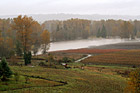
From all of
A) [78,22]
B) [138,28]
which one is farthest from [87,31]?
[138,28]

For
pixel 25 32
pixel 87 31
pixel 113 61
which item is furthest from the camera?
pixel 87 31

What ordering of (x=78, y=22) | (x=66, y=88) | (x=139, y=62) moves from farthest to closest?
1. (x=78, y=22)
2. (x=139, y=62)
3. (x=66, y=88)

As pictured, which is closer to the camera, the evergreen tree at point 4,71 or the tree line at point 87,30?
the evergreen tree at point 4,71

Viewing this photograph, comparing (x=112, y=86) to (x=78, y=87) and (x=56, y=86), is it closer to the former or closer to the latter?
(x=78, y=87)

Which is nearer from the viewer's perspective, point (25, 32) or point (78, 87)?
point (78, 87)

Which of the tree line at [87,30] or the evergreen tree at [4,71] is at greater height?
the tree line at [87,30]

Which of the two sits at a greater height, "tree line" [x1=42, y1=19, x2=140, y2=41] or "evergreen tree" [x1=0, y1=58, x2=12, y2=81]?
"tree line" [x1=42, y1=19, x2=140, y2=41]

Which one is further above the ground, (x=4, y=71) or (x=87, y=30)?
(x=87, y=30)

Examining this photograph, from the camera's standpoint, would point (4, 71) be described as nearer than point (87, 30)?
Yes

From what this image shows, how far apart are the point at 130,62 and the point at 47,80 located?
3048 centimetres

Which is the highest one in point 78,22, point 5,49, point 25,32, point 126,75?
point 78,22

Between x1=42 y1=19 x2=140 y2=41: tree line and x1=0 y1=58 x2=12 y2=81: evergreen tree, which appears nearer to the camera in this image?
x1=0 y1=58 x2=12 y2=81: evergreen tree

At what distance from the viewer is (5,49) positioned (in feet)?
211

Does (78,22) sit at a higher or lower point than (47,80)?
higher
